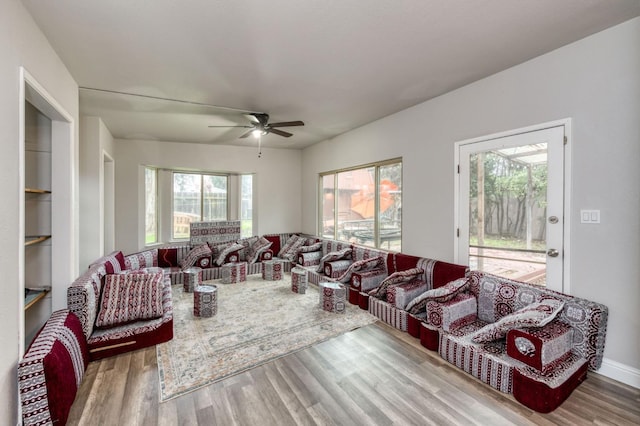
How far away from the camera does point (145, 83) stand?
2.93 metres

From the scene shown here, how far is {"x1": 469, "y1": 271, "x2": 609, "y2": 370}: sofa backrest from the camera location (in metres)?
2.12

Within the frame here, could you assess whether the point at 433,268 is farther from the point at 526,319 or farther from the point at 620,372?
the point at 620,372

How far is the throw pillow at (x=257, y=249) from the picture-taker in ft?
18.0

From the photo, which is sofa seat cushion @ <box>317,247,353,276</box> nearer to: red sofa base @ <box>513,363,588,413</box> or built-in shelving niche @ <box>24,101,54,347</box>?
red sofa base @ <box>513,363,588,413</box>

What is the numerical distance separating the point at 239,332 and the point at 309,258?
2497 mm

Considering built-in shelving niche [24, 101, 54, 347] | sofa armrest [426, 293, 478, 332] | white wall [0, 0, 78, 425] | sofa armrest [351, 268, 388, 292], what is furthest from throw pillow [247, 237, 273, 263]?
white wall [0, 0, 78, 425]

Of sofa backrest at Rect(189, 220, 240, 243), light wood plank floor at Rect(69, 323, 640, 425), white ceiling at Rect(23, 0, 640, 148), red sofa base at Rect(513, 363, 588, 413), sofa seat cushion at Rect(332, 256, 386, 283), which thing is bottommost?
light wood plank floor at Rect(69, 323, 640, 425)

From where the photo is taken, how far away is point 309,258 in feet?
17.5

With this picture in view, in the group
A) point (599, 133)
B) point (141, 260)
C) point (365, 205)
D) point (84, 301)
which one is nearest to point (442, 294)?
point (599, 133)

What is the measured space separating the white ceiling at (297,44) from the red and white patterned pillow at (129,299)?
6.94 feet

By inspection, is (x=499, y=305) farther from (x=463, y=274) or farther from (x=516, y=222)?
(x=516, y=222)

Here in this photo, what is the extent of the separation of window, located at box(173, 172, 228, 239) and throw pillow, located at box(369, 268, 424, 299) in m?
4.26

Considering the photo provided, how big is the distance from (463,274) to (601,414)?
54.4 inches

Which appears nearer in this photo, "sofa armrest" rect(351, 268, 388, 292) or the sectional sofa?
the sectional sofa
